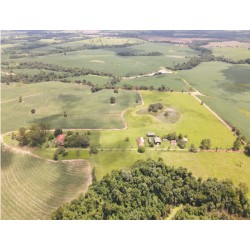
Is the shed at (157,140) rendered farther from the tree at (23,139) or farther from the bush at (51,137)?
the tree at (23,139)

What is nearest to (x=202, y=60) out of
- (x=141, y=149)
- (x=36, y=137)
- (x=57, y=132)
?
(x=141, y=149)

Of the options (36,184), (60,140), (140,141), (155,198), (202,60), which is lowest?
(36,184)

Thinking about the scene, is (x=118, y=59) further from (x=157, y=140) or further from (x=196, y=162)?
(x=196, y=162)

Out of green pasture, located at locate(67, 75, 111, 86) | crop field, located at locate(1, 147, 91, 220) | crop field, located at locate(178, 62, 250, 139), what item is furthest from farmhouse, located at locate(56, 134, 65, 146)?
green pasture, located at locate(67, 75, 111, 86)

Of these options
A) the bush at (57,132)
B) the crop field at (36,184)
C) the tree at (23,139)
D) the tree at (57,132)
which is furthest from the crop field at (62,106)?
→ the crop field at (36,184)

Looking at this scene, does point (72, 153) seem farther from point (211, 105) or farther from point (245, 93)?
point (245, 93)

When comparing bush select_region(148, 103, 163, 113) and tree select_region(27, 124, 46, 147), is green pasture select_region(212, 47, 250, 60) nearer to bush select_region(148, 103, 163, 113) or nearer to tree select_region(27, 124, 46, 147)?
bush select_region(148, 103, 163, 113)
